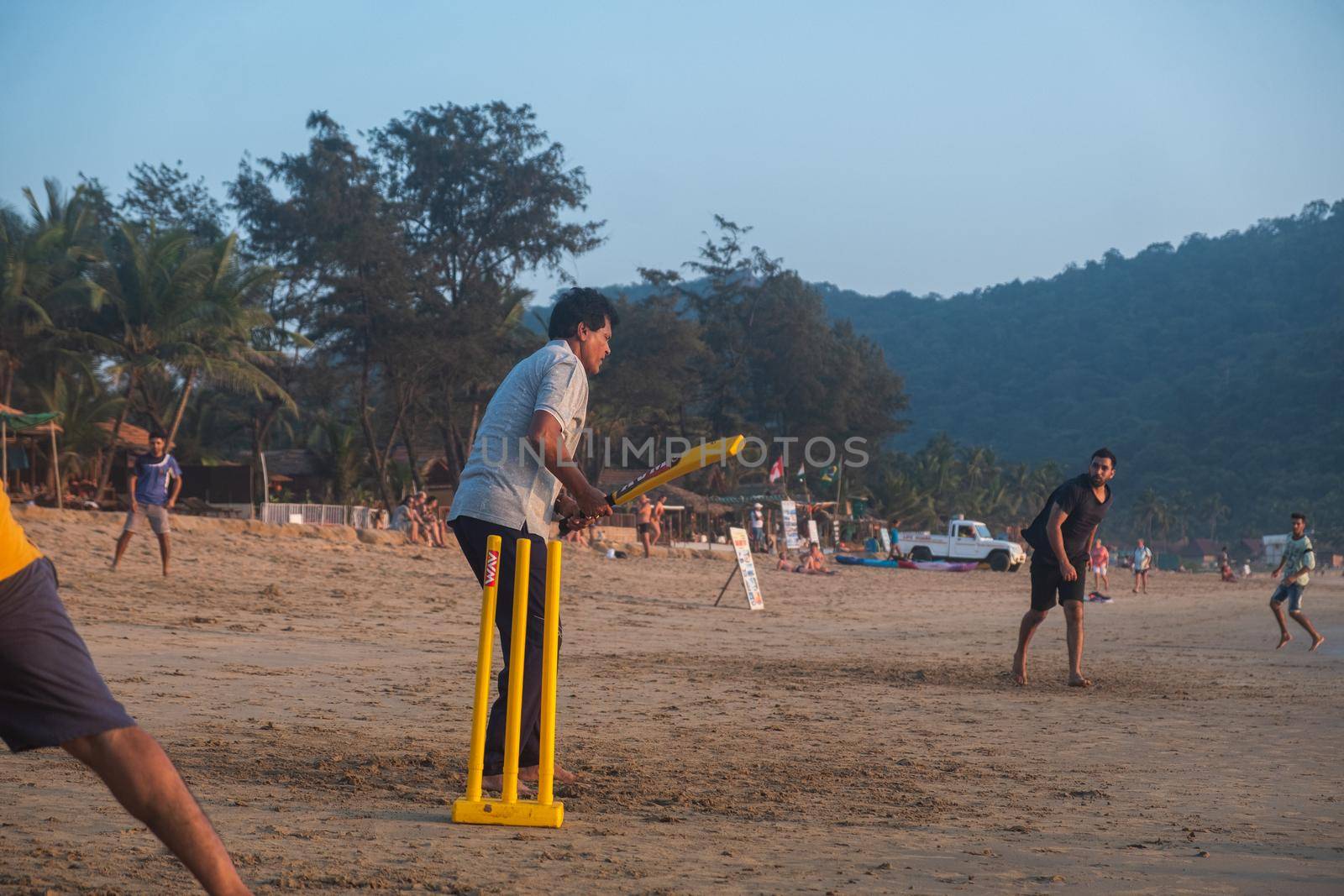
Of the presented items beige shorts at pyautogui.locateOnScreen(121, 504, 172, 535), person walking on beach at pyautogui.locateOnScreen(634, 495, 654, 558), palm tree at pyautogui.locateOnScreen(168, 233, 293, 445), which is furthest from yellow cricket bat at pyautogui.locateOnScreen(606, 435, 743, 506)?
palm tree at pyautogui.locateOnScreen(168, 233, 293, 445)

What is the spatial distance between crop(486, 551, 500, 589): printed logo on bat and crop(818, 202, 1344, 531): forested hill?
319 feet

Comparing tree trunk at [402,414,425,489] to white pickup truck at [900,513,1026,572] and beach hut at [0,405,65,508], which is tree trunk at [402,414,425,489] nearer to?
beach hut at [0,405,65,508]

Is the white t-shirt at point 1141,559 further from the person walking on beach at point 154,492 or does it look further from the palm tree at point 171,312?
the person walking on beach at point 154,492

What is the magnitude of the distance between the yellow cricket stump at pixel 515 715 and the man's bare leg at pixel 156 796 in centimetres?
140

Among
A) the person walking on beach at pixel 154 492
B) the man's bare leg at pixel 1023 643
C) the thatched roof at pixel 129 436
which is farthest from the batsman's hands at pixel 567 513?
the thatched roof at pixel 129 436

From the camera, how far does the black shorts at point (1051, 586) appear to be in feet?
29.3

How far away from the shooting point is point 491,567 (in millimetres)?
4129

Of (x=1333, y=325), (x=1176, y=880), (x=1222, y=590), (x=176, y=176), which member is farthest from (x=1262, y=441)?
(x=1176, y=880)

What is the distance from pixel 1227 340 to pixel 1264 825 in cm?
12215

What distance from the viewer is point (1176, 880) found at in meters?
3.44

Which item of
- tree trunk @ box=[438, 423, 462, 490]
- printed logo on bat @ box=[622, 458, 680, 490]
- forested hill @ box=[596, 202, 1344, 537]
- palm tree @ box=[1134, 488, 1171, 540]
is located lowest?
printed logo on bat @ box=[622, 458, 680, 490]

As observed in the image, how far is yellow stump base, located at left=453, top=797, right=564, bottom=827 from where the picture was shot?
13.0 feet

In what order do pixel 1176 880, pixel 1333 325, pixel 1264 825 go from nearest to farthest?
pixel 1176 880, pixel 1264 825, pixel 1333 325

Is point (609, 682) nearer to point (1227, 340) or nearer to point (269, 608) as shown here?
point (269, 608)
